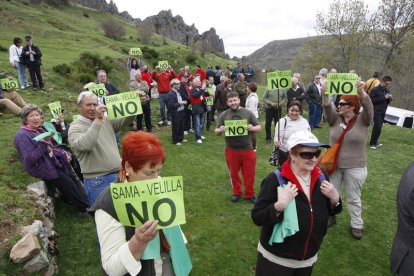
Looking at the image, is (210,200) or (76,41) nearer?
(210,200)

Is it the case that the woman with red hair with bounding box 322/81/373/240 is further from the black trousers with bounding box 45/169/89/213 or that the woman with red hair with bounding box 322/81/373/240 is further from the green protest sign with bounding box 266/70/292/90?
the black trousers with bounding box 45/169/89/213

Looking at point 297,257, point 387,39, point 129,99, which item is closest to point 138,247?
point 297,257

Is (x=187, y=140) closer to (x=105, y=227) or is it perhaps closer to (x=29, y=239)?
(x=29, y=239)

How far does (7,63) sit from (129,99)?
17.0m

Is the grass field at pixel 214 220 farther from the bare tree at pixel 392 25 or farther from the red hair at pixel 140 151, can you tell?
the bare tree at pixel 392 25

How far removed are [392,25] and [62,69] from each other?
1183 inches

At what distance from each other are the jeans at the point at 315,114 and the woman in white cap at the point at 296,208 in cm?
1207

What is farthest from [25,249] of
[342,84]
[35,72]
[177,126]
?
[35,72]

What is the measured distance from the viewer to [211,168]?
9.64m

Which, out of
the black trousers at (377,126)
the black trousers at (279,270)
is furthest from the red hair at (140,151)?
the black trousers at (377,126)

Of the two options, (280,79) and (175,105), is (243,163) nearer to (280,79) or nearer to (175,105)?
(280,79)

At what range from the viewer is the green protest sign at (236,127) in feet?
20.8

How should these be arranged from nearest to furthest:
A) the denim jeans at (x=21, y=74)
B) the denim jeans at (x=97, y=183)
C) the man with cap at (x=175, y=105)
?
the denim jeans at (x=97, y=183) < the man with cap at (x=175, y=105) < the denim jeans at (x=21, y=74)

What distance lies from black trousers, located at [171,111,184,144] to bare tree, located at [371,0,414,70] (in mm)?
26657
